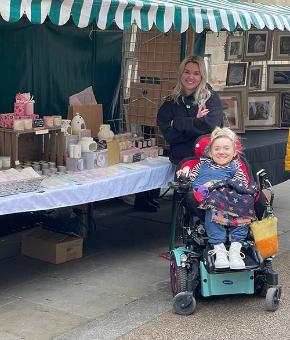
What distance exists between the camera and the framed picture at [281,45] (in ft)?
29.5

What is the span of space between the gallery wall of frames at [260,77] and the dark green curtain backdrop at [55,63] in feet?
5.44

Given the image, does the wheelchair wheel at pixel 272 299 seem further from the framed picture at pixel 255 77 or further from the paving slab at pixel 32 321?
the framed picture at pixel 255 77

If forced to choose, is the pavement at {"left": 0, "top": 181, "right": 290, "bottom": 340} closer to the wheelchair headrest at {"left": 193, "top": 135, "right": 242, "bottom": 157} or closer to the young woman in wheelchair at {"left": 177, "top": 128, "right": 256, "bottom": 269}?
the young woman in wheelchair at {"left": 177, "top": 128, "right": 256, "bottom": 269}

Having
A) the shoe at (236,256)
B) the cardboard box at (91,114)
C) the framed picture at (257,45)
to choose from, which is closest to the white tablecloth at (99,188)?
the cardboard box at (91,114)

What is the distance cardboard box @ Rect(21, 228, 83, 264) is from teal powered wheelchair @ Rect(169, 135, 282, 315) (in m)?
1.25

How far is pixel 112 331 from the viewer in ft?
15.8

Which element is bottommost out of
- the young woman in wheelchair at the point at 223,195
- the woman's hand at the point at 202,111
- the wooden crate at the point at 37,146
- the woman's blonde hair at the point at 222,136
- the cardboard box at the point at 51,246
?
the cardboard box at the point at 51,246

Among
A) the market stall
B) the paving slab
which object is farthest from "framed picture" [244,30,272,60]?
the paving slab

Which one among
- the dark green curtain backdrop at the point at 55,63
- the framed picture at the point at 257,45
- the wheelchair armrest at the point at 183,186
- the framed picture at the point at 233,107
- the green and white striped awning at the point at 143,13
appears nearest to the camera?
the green and white striped awning at the point at 143,13

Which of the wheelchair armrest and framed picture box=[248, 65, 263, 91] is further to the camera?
framed picture box=[248, 65, 263, 91]

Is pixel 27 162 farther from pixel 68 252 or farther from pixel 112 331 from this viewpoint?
pixel 112 331

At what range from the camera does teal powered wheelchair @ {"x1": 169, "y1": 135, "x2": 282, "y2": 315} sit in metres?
5.10

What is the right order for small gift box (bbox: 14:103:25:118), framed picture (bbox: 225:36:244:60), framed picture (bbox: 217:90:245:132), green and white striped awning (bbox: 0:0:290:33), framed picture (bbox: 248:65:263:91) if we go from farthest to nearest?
framed picture (bbox: 248:65:263:91)
framed picture (bbox: 225:36:244:60)
framed picture (bbox: 217:90:245:132)
small gift box (bbox: 14:103:25:118)
green and white striped awning (bbox: 0:0:290:33)

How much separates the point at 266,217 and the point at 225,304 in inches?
27.5
